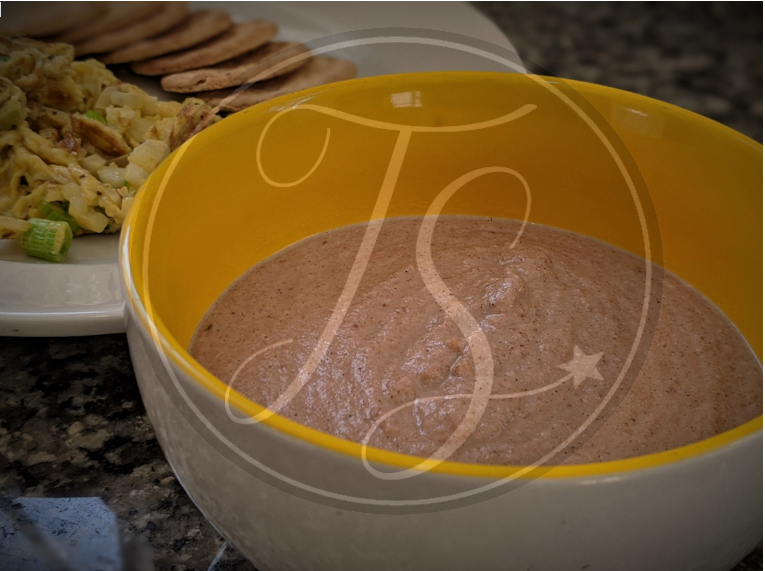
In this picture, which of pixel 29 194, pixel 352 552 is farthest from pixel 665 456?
pixel 29 194

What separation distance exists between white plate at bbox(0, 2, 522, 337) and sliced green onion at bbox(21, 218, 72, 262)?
0.7 inches

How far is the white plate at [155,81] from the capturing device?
104 centimetres

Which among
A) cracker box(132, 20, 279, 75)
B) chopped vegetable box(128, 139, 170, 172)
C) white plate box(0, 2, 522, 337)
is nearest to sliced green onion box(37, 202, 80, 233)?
white plate box(0, 2, 522, 337)

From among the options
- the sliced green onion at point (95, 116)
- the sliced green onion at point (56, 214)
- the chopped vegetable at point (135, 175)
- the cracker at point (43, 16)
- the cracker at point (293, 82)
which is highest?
the cracker at point (293, 82)

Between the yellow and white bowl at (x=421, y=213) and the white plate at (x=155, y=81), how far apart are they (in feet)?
0.57

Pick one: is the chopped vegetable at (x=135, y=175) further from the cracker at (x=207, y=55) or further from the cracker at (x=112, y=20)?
the cracker at (x=112, y=20)

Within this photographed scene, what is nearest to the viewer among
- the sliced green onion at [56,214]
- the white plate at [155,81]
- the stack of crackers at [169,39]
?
the white plate at [155,81]

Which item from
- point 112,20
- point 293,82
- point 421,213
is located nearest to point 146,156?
point 293,82

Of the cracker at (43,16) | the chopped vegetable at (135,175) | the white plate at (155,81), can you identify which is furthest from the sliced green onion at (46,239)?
the cracker at (43,16)

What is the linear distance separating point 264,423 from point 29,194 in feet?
3.09

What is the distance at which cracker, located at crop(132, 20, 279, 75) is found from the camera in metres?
1.65

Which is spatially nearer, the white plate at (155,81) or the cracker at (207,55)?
the white plate at (155,81)

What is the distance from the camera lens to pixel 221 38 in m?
1.74

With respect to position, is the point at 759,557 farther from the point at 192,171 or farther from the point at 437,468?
the point at 192,171
